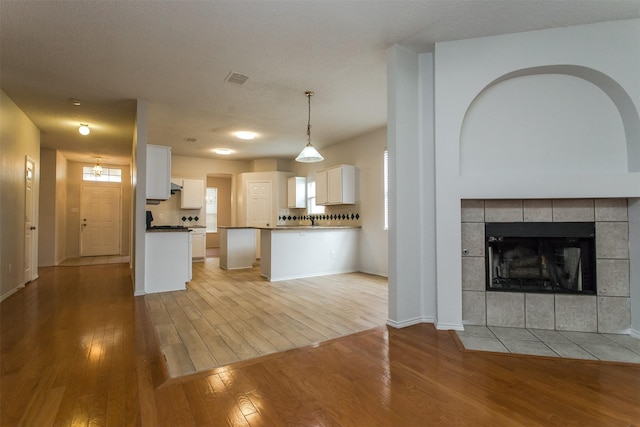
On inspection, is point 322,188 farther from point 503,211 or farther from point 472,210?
point 503,211

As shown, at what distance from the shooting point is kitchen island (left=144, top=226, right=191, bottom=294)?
4434 millimetres

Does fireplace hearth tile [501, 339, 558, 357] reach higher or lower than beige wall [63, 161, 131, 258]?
lower

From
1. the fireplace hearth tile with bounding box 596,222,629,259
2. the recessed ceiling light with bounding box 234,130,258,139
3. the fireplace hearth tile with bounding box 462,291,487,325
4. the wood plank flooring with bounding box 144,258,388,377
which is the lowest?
the wood plank flooring with bounding box 144,258,388,377

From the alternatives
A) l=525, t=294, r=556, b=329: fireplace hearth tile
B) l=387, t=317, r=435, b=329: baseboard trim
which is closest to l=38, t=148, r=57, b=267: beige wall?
l=387, t=317, r=435, b=329: baseboard trim

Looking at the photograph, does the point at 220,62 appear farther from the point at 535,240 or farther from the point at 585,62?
the point at 535,240

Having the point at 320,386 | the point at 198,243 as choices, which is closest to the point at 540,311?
the point at 320,386

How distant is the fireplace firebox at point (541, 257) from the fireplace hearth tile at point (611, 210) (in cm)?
13

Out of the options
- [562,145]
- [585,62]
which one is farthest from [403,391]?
[585,62]

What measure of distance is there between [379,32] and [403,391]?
9.64ft

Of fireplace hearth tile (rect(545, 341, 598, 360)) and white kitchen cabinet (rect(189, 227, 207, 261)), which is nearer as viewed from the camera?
fireplace hearth tile (rect(545, 341, 598, 360))

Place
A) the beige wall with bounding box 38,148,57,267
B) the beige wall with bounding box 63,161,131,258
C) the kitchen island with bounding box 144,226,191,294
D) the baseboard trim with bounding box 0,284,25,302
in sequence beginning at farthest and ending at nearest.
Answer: the beige wall with bounding box 63,161,131,258 → the beige wall with bounding box 38,148,57,267 → the kitchen island with bounding box 144,226,191,294 → the baseboard trim with bounding box 0,284,25,302

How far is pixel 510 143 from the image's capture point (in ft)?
9.65

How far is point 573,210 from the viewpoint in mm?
2867

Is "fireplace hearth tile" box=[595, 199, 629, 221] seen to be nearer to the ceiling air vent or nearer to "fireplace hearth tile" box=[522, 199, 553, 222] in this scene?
"fireplace hearth tile" box=[522, 199, 553, 222]
